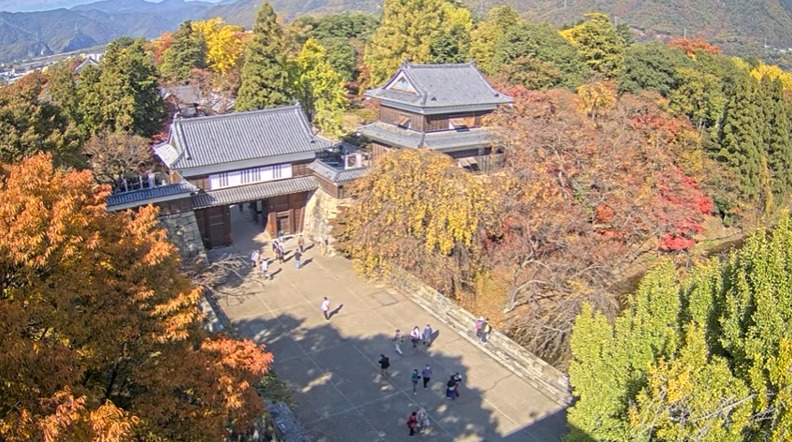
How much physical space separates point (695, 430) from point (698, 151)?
31.7 meters

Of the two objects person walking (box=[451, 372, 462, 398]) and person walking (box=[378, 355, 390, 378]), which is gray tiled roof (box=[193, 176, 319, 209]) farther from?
person walking (box=[451, 372, 462, 398])

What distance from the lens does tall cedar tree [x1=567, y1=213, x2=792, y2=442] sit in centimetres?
927

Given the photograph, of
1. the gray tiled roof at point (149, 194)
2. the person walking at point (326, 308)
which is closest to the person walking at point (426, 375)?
the person walking at point (326, 308)

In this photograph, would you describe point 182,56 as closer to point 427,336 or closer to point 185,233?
point 185,233

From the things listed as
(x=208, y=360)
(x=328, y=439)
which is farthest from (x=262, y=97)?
(x=208, y=360)

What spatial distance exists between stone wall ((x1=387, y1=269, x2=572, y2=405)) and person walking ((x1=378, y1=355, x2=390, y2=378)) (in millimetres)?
3869

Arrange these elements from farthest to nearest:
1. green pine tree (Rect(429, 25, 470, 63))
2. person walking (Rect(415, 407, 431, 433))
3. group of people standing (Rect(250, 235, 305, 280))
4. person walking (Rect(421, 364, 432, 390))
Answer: green pine tree (Rect(429, 25, 470, 63)) → group of people standing (Rect(250, 235, 305, 280)) → person walking (Rect(421, 364, 432, 390)) → person walking (Rect(415, 407, 431, 433))

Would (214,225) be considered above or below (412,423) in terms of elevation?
above

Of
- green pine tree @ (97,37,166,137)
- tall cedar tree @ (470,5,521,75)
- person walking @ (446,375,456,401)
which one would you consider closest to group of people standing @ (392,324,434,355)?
person walking @ (446,375,456,401)

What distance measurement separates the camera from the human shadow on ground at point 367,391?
17672 mm

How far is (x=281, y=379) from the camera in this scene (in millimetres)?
19938

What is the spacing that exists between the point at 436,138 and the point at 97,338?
2404 centimetres

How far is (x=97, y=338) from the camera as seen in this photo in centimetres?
1103

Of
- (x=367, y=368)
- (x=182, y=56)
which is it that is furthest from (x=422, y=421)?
(x=182, y=56)
